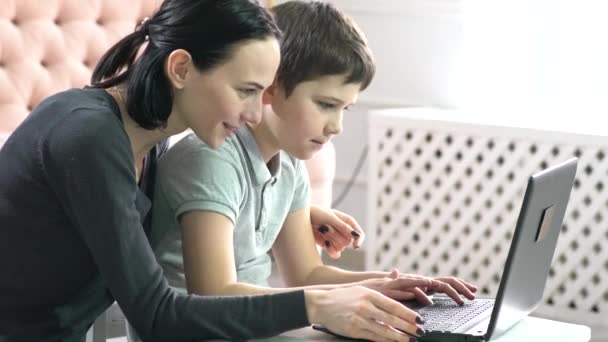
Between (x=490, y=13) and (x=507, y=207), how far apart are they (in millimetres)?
707

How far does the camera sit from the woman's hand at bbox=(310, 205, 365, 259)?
184 centimetres

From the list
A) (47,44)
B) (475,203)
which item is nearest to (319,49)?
(47,44)

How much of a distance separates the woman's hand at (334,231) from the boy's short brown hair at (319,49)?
26 centimetres

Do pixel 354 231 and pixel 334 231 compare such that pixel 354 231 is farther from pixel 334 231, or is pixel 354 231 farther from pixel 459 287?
pixel 459 287

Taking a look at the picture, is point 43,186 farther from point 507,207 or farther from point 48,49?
point 507,207

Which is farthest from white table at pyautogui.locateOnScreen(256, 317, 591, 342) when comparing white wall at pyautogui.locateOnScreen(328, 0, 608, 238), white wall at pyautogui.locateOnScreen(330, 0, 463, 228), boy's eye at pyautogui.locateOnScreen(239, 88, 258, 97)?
white wall at pyautogui.locateOnScreen(330, 0, 463, 228)

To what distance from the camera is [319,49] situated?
5.62 ft

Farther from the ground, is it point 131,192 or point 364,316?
point 131,192

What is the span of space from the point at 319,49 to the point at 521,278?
50 centimetres

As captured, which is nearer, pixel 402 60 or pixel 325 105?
pixel 325 105

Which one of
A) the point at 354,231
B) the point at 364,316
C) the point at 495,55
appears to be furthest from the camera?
the point at 495,55

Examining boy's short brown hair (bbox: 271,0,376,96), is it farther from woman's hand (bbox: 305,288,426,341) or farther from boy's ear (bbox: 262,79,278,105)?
woman's hand (bbox: 305,288,426,341)

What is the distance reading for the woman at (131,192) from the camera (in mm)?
1373

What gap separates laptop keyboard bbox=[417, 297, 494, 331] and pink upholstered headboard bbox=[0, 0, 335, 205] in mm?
1654
